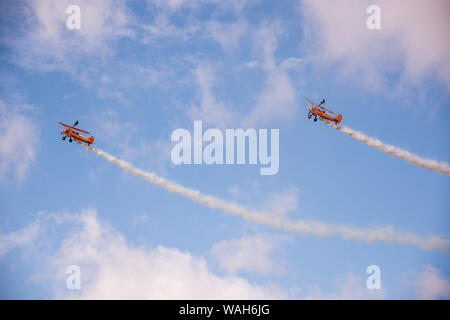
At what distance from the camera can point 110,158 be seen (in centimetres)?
11594
